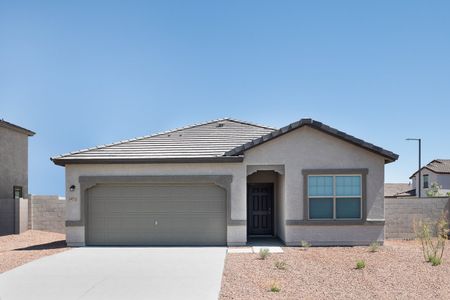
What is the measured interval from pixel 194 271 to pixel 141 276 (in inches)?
52.2

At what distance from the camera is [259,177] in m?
16.8

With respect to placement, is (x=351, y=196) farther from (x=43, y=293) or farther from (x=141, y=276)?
(x=43, y=293)

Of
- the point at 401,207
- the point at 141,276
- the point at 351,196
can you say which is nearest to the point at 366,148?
the point at 351,196

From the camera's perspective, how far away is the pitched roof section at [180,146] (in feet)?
47.6

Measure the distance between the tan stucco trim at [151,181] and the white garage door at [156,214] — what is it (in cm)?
23

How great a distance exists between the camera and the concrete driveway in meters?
8.15

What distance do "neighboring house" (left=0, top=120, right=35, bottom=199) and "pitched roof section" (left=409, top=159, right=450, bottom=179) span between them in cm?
3961

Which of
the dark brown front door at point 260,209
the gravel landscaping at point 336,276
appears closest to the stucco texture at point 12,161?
the dark brown front door at point 260,209

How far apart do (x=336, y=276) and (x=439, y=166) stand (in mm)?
41652

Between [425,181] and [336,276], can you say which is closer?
[336,276]

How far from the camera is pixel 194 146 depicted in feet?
50.8

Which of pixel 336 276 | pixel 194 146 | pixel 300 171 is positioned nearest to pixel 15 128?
pixel 194 146

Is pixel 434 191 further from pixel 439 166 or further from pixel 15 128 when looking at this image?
pixel 15 128

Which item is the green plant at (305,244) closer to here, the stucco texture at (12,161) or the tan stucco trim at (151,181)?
the tan stucco trim at (151,181)
